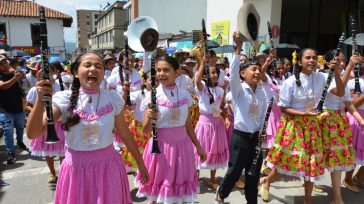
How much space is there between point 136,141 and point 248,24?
2.63 m

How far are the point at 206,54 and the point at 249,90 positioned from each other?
4.82 feet

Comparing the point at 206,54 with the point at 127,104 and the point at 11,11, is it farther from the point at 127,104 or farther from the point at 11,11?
the point at 11,11

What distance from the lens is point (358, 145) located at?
4.74 meters

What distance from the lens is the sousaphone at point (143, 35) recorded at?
4.20 meters

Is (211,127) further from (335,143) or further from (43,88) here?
(43,88)

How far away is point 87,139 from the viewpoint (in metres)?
2.55

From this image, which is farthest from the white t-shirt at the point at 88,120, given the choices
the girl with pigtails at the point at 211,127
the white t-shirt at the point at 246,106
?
the girl with pigtails at the point at 211,127

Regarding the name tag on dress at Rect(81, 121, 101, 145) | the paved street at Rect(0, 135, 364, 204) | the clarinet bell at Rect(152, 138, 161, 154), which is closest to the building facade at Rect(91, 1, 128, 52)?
the paved street at Rect(0, 135, 364, 204)

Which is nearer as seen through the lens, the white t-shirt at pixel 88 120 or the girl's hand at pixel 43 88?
the girl's hand at pixel 43 88

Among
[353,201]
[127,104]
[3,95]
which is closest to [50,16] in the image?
[3,95]

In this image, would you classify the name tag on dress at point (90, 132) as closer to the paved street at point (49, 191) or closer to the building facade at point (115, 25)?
the paved street at point (49, 191)

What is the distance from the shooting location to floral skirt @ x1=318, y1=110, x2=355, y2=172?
4.15 m

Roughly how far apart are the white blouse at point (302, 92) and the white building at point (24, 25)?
35.2 meters

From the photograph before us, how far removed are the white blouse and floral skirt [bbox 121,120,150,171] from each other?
7.29ft
